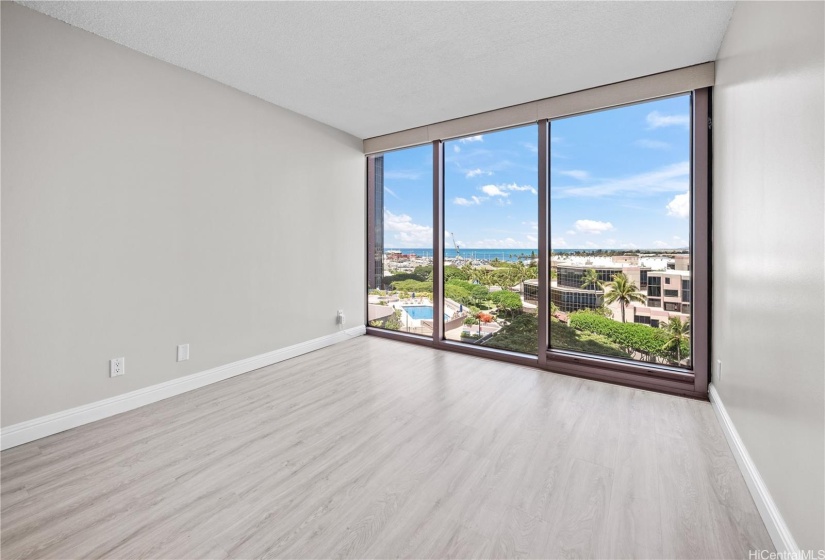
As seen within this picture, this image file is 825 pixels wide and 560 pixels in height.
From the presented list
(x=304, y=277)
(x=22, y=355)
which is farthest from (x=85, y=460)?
(x=304, y=277)

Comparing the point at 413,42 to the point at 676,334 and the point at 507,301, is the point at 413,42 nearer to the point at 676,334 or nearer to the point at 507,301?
the point at 507,301

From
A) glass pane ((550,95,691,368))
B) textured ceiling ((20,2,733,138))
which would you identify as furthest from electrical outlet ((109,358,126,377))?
glass pane ((550,95,691,368))

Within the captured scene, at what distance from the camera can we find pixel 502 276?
3.81 m

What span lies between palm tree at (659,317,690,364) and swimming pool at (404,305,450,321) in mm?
2372

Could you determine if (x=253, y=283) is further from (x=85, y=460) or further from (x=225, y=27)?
(x=225, y=27)

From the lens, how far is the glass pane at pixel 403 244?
14.2 feet

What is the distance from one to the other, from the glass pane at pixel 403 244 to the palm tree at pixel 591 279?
1710 mm

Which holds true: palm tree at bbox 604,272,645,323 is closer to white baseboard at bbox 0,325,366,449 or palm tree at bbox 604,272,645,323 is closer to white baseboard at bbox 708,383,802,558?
white baseboard at bbox 708,383,802,558

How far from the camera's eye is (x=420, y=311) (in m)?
4.41

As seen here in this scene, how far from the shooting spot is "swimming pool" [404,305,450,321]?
4.33 metres

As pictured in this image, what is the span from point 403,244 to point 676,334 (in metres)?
3.02

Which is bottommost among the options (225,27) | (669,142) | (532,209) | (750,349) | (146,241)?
(750,349)

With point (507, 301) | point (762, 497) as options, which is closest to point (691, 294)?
point (507, 301)

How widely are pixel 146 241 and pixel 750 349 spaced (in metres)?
3.86
